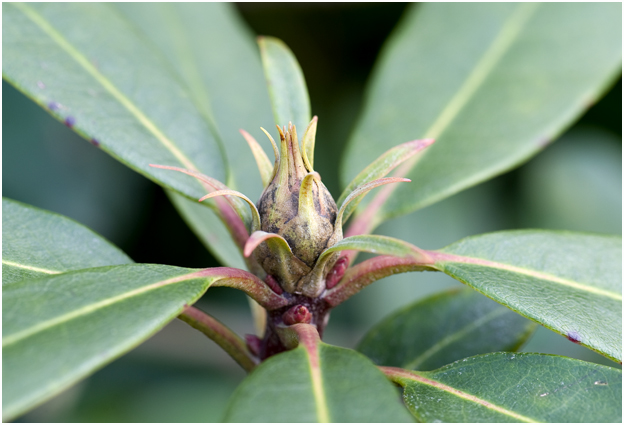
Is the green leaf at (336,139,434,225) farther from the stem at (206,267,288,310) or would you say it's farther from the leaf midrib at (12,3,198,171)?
the leaf midrib at (12,3,198,171)

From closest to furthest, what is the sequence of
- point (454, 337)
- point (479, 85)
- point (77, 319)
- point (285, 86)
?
point (77, 319) < point (285, 86) < point (454, 337) < point (479, 85)

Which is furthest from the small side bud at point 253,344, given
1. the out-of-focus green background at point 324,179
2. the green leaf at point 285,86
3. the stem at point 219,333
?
the out-of-focus green background at point 324,179

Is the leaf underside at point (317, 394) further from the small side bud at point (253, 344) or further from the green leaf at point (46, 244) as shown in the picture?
the green leaf at point (46, 244)

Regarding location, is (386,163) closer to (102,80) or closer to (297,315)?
(297,315)

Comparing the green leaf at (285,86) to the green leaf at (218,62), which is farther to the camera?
the green leaf at (218,62)

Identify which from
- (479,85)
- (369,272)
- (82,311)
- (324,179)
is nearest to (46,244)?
(82,311)

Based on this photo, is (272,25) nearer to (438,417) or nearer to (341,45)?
(341,45)
